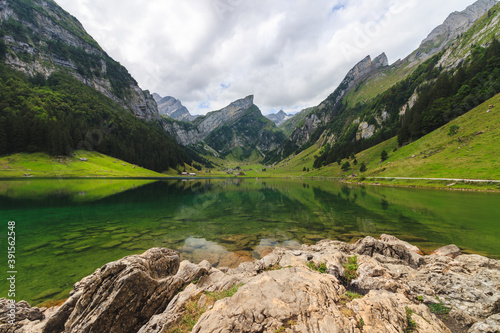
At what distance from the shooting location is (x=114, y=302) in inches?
289

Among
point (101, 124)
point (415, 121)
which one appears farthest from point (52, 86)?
point (415, 121)

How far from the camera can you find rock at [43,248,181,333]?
23.1 ft

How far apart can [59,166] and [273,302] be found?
13430 centimetres

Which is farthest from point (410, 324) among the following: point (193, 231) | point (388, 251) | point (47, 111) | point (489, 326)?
point (47, 111)

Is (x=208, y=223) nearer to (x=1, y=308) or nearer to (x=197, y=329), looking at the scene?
(x=1, y=308)

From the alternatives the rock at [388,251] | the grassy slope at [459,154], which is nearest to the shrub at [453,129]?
the grassy slope at [459,154]

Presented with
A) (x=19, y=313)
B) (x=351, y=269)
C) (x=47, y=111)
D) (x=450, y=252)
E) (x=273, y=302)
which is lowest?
(x=450, y=252)

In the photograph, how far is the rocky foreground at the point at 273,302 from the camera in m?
6.30

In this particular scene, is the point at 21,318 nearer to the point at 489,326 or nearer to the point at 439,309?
the point at 489,326

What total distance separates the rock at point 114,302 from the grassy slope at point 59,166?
11564 centimetres

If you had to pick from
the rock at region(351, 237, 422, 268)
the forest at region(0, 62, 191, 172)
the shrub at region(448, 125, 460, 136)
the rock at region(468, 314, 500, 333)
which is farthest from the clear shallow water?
the forest at region(0, 62, 191, 172)

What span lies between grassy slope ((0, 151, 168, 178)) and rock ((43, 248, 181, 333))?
115638 mm

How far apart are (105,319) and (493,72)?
16276 centimetres

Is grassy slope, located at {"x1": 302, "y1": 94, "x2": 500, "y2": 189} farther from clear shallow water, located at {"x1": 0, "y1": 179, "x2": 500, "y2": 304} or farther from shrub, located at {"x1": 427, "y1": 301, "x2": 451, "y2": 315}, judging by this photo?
shrub, located at {"x1": 427, "y1": 301, "x2": 451, "y2": 315}
